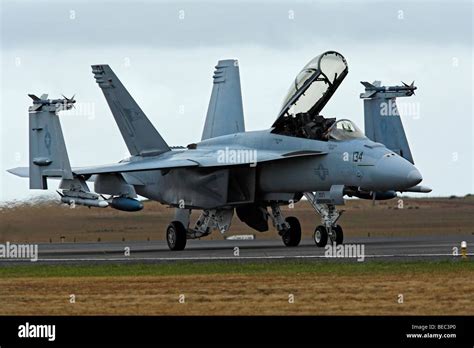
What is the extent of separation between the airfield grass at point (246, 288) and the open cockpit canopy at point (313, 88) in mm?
7022

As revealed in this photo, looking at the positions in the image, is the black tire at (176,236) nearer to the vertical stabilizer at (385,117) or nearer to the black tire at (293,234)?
the black tire at (293,234)

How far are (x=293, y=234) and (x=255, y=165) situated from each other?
210cm

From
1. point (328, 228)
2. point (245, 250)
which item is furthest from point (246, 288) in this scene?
point (245, 250)

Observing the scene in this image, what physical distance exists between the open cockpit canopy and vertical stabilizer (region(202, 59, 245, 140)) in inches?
250

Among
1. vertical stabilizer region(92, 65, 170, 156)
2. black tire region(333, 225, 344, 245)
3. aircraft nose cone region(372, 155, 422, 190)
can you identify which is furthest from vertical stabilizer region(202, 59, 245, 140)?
aircraft nose cone region(372, 155, 422, 190)

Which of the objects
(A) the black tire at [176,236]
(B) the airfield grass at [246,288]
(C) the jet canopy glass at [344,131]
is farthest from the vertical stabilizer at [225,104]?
(B) the airfield grass at [246,288]

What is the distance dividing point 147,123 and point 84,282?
13.5m

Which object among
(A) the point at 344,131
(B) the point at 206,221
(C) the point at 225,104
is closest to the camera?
(A) the point at 344,131

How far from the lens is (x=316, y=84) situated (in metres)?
32.2

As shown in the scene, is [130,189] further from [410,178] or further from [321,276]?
[321,276]

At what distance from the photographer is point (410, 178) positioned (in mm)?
29828

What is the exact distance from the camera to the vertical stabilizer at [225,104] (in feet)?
128

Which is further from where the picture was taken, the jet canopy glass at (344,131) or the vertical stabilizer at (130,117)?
the vertical stabilizer at (130,117)

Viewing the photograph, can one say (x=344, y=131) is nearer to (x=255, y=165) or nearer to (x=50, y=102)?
(x=255, y=165)
